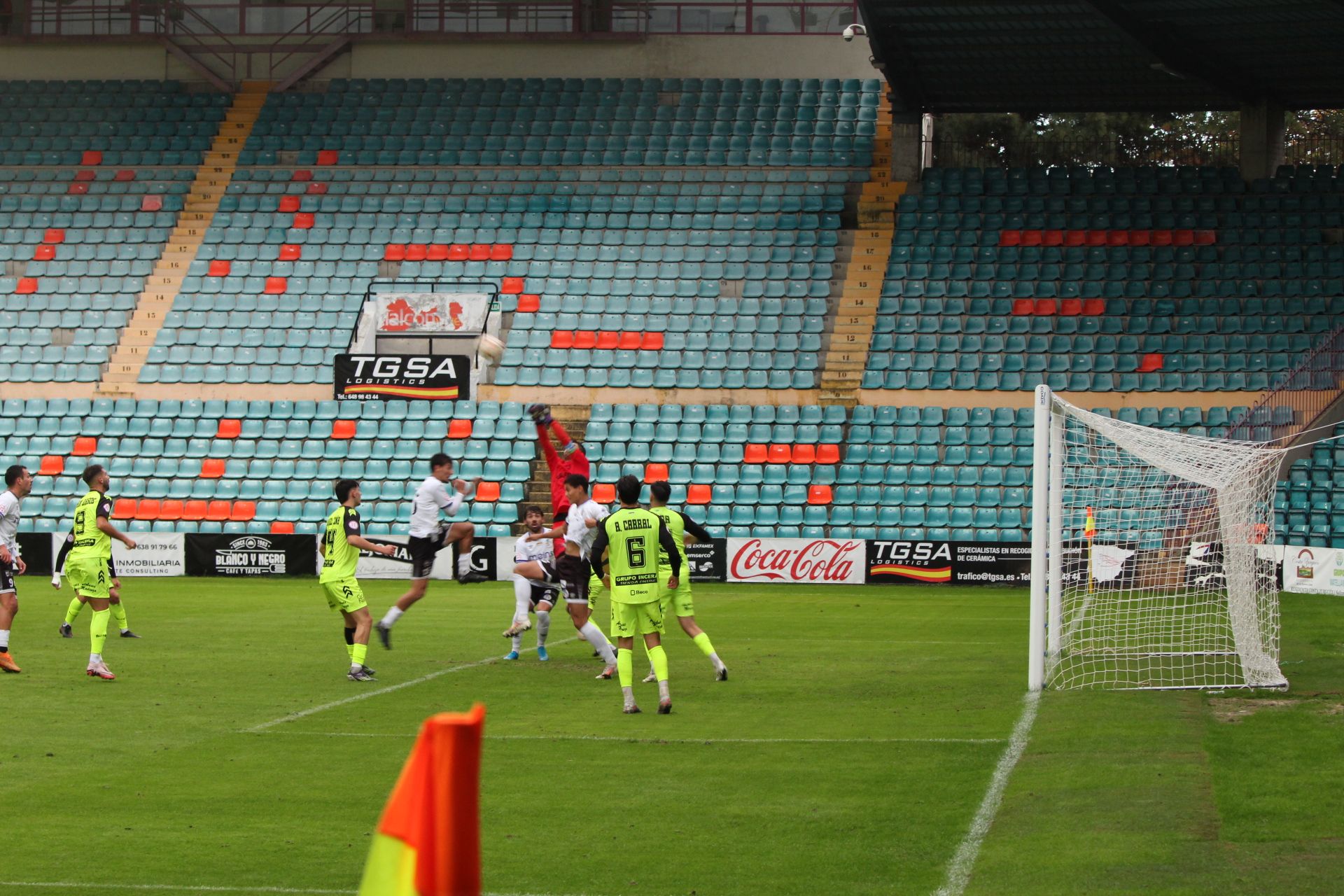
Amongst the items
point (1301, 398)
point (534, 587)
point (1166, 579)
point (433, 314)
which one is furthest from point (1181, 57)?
point (534, 587)

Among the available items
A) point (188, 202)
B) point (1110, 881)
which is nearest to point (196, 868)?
point (1110, 881)

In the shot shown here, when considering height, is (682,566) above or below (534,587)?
above

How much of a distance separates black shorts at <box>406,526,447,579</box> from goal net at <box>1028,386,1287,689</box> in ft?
18.7

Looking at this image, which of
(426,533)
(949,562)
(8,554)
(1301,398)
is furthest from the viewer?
(1301,398)

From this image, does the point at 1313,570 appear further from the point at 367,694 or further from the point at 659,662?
the point at 367,694

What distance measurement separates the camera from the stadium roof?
2875cm

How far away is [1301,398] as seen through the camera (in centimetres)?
2720

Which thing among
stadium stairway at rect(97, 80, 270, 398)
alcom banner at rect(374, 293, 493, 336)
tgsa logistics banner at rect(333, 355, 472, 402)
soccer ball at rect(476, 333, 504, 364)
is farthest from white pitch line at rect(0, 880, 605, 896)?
stadium stairway at rect(97, 80, 270, 398)

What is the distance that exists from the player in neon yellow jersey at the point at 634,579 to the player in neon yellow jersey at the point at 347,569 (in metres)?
2.94

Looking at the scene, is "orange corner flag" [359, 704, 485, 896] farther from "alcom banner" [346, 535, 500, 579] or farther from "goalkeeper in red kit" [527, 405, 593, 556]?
"alcom banner" [346, 535, 500, 579]

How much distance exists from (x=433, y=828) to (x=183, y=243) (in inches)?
1365

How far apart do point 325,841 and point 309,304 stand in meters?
26.5

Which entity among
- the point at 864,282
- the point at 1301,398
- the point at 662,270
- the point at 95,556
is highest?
the point at 662,270

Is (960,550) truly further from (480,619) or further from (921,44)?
(921,44)
